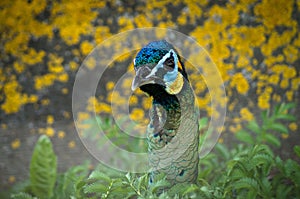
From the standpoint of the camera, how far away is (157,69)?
1.48 metres

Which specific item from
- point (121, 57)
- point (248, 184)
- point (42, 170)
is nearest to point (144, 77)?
point (248, 184)

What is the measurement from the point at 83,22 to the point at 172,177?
141 cm

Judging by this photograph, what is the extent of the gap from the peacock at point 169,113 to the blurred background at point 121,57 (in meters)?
1.19

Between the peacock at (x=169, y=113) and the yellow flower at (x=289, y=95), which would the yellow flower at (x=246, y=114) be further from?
the peacock at (x=169, y=113)

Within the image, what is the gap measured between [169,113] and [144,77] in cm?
24

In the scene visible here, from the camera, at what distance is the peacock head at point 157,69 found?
4.79 ft

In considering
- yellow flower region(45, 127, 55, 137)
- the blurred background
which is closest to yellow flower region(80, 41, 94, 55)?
the blurred background

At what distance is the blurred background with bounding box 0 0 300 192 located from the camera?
2.87 metres

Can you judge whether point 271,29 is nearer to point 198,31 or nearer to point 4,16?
point 198,31

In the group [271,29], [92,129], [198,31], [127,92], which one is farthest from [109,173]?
[271,29]

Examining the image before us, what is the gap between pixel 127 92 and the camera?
302cm

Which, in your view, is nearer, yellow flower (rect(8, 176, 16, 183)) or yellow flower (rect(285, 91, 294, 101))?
yellow flower (rect(285, 91, 294, 101))

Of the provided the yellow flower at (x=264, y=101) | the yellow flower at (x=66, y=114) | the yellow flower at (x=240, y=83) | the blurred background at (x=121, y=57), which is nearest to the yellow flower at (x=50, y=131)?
the blurred background at (x=121, y=57)

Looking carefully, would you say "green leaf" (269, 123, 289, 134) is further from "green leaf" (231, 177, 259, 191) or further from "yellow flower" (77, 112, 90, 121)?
"yellow flower" (77, 112, 90, 121)
